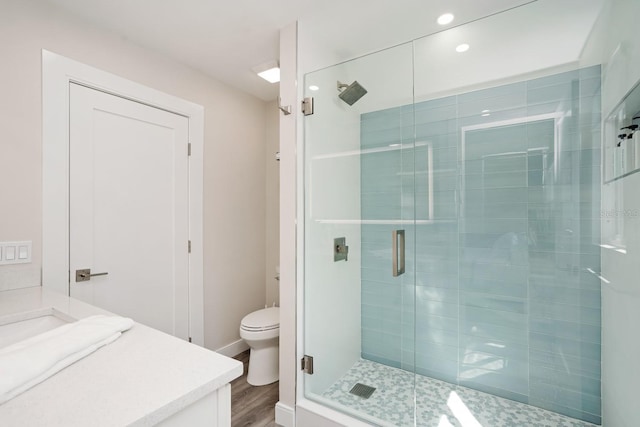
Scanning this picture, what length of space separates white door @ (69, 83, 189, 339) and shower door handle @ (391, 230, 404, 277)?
1610 millimetres

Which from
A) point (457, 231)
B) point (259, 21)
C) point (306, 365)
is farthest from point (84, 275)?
point (457, 231)

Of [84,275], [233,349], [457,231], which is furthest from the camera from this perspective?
[233,349]

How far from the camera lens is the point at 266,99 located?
3.04 metres

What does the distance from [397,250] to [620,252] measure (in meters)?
1.01

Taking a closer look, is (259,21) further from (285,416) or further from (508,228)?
(285,416)

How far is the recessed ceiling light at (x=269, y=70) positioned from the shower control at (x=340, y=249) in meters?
1.45

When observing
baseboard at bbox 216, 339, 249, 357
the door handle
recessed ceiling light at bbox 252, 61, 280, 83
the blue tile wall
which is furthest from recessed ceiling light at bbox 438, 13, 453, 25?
baseboard at bbox 216, 339, 249, 357

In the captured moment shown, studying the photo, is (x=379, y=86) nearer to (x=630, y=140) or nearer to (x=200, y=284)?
(x=630, y=140)

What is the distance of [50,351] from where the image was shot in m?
0.78

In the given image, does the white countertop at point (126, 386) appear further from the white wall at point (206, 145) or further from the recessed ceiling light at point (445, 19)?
the recessed ceiling light at point (445, 19)

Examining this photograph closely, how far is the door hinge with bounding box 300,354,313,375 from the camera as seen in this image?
1856mm

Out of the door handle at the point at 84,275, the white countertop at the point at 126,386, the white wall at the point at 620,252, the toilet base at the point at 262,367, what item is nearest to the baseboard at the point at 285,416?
the toilet base at the point at 262,367

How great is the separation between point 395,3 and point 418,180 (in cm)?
102

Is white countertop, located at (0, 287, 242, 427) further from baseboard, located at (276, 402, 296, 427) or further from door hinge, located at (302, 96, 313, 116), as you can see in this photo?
door hinge, located at (302, 96, 313, 116)
